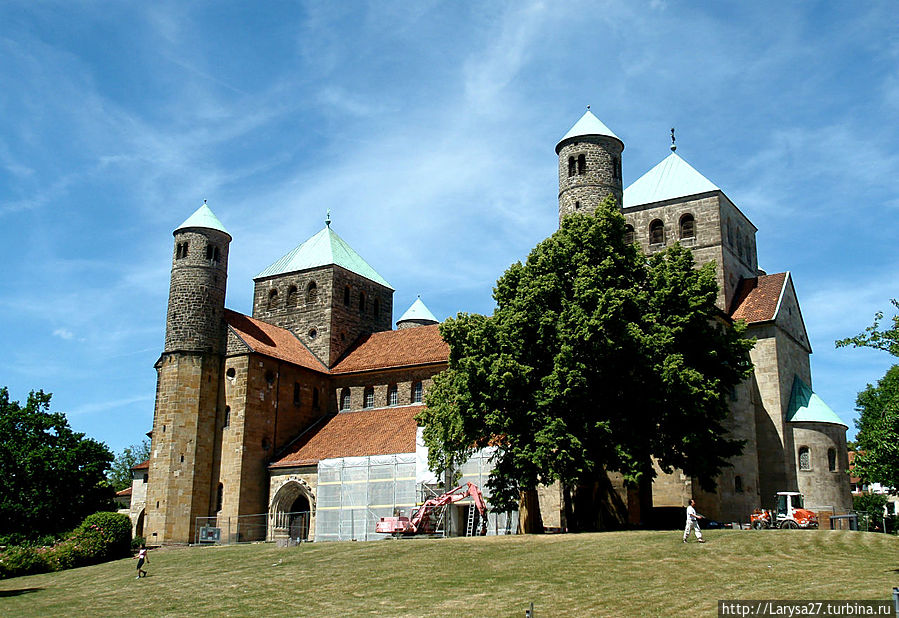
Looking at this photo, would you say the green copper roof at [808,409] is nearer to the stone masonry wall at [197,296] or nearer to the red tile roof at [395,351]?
the red tile roof at [395,351]

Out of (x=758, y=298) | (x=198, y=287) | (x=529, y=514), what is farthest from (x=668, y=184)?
(x=198, y=287)

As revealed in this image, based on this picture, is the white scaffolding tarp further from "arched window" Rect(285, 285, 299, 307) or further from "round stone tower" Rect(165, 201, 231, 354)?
"arched window" Rect(285, 285, 299, 307)

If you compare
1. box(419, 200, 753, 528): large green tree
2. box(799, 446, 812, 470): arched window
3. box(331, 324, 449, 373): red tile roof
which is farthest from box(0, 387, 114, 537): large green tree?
box(799, 446, 812, 470): arched window

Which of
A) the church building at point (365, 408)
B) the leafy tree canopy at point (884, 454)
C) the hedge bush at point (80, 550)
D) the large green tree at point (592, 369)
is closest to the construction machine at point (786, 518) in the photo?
the large green tree at point (592, 369)

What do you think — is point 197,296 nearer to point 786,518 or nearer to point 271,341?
point 271,341

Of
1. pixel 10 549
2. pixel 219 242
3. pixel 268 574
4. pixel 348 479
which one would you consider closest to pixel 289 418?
pixel 348 479

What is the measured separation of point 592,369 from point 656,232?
62.3ft

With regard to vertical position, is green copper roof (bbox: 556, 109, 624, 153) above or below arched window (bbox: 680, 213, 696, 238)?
above

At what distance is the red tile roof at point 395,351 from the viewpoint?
163 feet

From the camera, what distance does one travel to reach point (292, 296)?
5719 cm

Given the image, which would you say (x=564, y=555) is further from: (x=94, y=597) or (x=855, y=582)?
(x=94, y=597)

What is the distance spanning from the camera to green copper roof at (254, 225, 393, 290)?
2238 inches

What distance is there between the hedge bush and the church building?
3.30 meters

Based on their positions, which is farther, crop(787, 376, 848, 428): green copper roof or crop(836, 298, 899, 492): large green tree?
crop(787, 376, 848, 428): green copper roof
